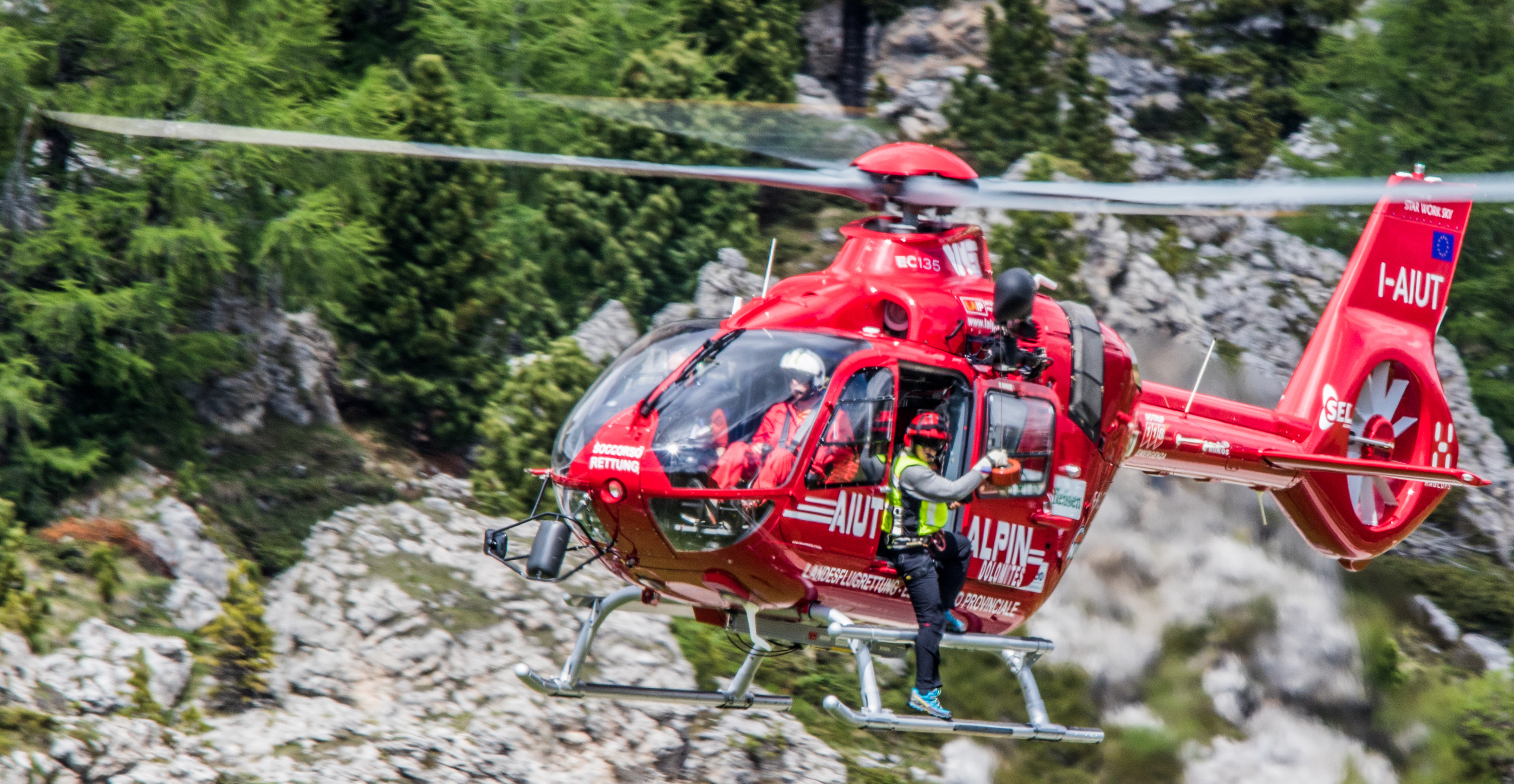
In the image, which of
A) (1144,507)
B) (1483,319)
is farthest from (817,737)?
(1483,319)

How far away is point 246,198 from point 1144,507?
1052cm

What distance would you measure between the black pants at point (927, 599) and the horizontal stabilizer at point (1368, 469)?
3.60 metres

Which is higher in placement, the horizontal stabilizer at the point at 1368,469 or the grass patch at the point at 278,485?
the horizontal stabilizer at the point at 1368,469

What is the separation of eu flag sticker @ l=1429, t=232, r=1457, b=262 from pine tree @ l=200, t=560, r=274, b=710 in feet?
37.2

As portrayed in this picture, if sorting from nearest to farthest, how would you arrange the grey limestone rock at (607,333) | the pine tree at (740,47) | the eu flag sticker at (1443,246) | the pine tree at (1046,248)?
1. the eu flag sticker at (1443,246)
2. the grey limestone rock at (607,333)
3. the pine tree at (1046,248)
4. the pine tree at (740,47)

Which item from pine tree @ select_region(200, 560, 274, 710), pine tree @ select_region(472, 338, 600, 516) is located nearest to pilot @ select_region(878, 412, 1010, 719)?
pine tree @ select_region(200, 560, 274, 710)

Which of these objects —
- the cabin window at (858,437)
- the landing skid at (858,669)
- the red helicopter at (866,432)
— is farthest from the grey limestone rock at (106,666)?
the cabin window at (858,437)

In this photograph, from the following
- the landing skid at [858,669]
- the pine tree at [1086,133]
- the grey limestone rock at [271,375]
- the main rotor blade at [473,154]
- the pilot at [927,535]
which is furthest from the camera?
the pine tree at [1086,133]

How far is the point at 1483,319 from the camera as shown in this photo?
22.9 meters

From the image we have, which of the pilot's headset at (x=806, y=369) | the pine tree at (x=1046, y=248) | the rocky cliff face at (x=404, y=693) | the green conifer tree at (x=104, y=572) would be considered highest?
the pilot's headset at (x=806, y=369)

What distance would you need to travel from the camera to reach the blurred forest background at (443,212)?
13.3m

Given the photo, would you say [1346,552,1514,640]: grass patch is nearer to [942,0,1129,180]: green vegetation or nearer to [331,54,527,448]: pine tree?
[942,0,1129,180]: green vegetation

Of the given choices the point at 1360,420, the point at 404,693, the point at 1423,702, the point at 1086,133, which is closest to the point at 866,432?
the point at 1360,420

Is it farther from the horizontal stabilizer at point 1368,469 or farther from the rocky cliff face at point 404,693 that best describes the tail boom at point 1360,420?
the rocky cliff face at point 404,693
